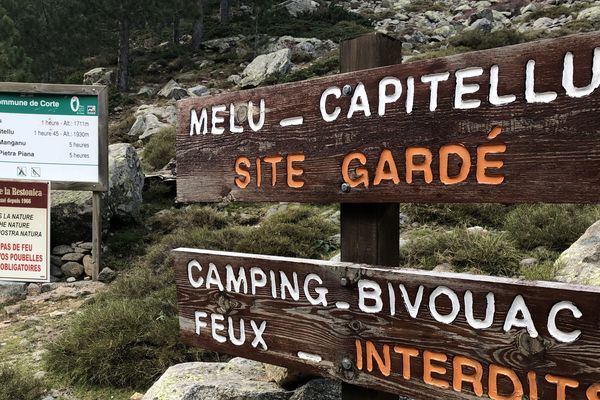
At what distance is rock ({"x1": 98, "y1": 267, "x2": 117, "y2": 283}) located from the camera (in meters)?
6.56

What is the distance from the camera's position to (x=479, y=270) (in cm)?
462

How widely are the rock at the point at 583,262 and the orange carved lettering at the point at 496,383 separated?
2.42m


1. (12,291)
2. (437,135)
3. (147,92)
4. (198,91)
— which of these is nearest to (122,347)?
(12,291)

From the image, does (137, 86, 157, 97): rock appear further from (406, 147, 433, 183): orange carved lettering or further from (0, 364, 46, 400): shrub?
(406, 147, 433, 183): orange carved lettering

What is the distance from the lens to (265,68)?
72.8 ft

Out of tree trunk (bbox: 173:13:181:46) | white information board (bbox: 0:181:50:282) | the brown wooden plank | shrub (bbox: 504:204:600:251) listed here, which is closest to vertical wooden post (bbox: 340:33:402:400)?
the brown wooden plank

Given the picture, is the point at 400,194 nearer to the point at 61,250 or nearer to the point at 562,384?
the point at 562,384

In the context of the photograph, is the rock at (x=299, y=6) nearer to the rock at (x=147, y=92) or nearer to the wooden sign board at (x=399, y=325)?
the rock at (x=147, y=92)

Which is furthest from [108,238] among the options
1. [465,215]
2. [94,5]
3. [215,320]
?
[94,5]

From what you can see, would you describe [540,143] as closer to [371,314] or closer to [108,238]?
[371,314]

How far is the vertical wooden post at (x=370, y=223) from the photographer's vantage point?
2033 mm

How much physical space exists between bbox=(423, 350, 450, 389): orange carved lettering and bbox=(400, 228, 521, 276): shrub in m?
3.07

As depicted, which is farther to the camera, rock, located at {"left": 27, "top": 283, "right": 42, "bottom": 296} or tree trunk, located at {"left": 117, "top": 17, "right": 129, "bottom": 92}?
tree trunk, located at {"left": 117, "top": 17, "right": 129, "bottom": 92}

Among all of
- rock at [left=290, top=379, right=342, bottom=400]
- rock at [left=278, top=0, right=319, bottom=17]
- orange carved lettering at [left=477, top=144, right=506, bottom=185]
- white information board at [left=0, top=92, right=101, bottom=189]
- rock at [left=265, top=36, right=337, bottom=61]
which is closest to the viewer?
orange carved lettering at [left=477, top=144, right=506, bottom=185]
